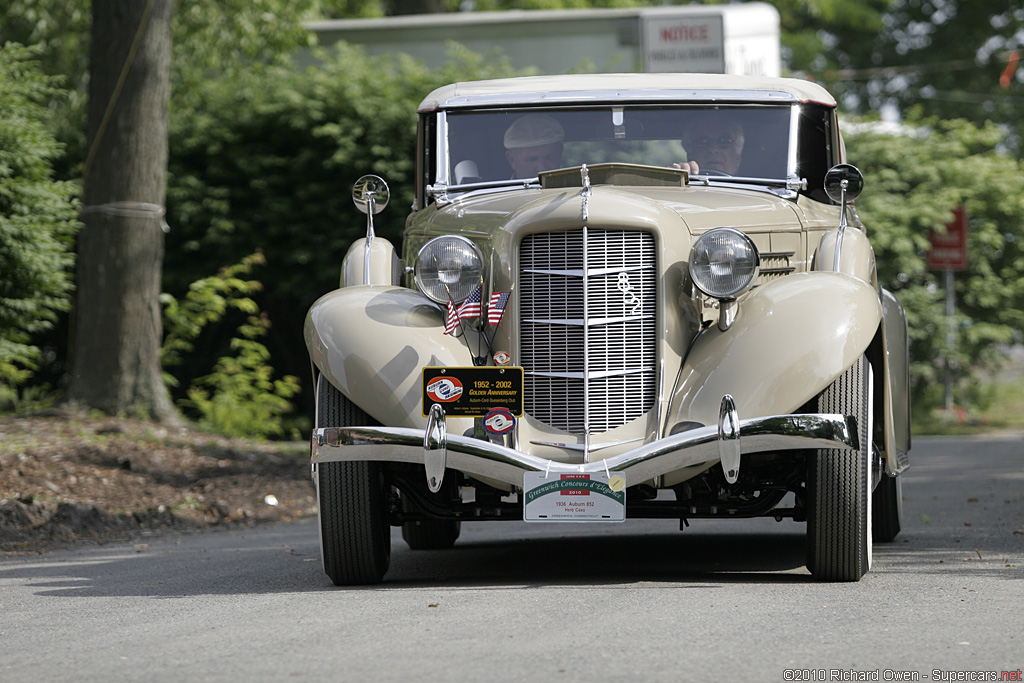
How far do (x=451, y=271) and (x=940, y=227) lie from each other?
14556mm

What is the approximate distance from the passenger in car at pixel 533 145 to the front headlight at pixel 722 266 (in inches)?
66.2

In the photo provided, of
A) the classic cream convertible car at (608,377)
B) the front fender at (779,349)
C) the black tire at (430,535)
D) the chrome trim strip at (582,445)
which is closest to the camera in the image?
the classic cream convertible car at (608,377)

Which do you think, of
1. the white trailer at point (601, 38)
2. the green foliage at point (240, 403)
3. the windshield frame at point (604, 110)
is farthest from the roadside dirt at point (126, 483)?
the white trailer at point (601, 38)

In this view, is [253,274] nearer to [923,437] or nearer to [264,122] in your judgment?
[264,122]

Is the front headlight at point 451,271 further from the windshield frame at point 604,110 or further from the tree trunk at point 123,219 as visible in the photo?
the tree trunk at point 123,219

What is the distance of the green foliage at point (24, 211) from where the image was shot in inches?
398

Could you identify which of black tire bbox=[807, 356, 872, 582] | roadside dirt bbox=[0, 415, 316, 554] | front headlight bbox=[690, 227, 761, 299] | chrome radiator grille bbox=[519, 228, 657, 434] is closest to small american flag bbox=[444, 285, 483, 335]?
chrome radiator grille bbox=[519, 228, 657, 434]

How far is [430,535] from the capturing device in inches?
304

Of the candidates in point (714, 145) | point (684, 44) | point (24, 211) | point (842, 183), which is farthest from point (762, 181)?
point (684, 44)

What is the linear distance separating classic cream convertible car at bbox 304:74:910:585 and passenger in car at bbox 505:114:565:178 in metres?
0.85

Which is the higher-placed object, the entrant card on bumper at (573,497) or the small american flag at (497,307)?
the small american flag at (497,307)

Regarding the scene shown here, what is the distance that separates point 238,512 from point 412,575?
3.49 meters

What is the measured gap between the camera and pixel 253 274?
16.6 m

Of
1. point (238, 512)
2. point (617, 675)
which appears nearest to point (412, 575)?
point (617, 675)
